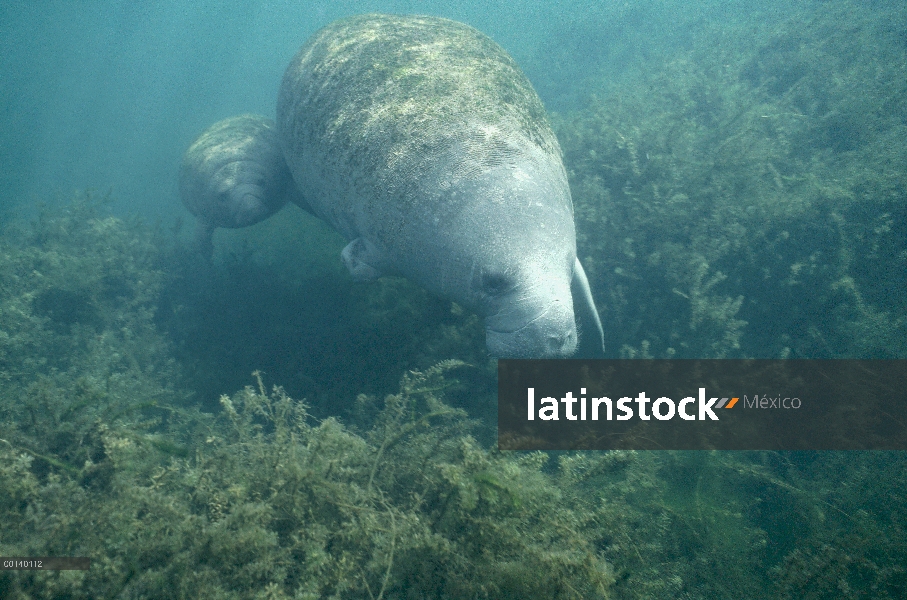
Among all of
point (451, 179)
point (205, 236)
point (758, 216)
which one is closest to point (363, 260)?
point (451, 179)

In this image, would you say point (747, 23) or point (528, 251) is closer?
point (528, 251)

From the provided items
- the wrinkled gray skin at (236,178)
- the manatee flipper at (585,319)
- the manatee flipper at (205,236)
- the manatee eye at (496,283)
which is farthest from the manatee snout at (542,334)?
the manatee flipper at (205,236)

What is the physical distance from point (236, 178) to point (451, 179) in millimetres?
4615

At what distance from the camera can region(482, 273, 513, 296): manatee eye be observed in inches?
137

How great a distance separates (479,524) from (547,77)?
662 inches

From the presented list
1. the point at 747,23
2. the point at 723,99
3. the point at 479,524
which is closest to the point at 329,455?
the point at 479,524

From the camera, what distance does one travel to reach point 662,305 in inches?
187

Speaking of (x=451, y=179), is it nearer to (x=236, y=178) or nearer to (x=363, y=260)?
(x=363, y=260)

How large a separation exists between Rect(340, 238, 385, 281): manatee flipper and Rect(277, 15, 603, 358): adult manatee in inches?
0.5

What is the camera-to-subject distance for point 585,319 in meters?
4.28

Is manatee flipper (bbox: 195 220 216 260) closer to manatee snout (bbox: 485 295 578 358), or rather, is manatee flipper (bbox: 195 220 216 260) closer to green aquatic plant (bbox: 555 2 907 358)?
green aquatic plant (bbox: 555 2 907 358)

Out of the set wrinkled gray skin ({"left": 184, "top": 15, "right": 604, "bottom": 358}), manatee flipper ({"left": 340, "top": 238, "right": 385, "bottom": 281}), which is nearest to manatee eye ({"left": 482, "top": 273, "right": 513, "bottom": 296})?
wrinkled gray skin ({"left": 184, "top": 15, "right": 604, "bottom": 358})

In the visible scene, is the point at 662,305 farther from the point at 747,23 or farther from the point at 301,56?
the point at 747,23

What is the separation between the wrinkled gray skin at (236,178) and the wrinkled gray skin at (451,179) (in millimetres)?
1985
